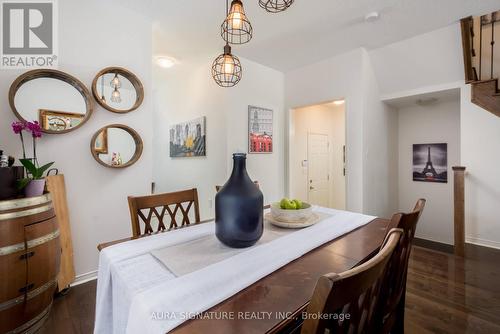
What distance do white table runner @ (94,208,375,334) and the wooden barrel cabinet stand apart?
710mm

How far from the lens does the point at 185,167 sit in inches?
163

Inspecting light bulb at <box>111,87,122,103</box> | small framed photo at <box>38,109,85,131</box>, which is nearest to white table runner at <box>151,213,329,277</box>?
small framed photo at <box>38,109,85,131</box>

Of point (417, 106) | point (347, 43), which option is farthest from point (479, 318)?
point (417, 106)

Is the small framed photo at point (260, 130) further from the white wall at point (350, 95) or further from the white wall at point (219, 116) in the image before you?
the white wall at point (350, 95)

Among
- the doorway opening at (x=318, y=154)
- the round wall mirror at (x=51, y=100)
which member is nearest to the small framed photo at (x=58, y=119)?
the round wall mirror at (x=51, y=100)

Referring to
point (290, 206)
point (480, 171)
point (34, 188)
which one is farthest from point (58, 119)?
point (480, 171)

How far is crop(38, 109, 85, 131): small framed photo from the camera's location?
6.14ft

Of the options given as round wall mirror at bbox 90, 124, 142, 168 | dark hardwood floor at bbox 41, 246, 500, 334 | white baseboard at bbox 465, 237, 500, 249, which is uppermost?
round wall mirror at bbox 90, 124, 142, 168

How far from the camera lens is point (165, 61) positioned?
3.43 m

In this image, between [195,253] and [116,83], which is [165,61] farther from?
[195,253]

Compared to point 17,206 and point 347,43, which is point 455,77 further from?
point 17,206

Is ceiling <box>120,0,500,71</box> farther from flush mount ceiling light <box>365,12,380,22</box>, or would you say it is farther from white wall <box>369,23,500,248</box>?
white wall <box>369,23,500,248</box>

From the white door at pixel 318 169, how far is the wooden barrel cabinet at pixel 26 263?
368 centimetres

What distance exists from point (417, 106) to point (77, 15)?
15.8ft
